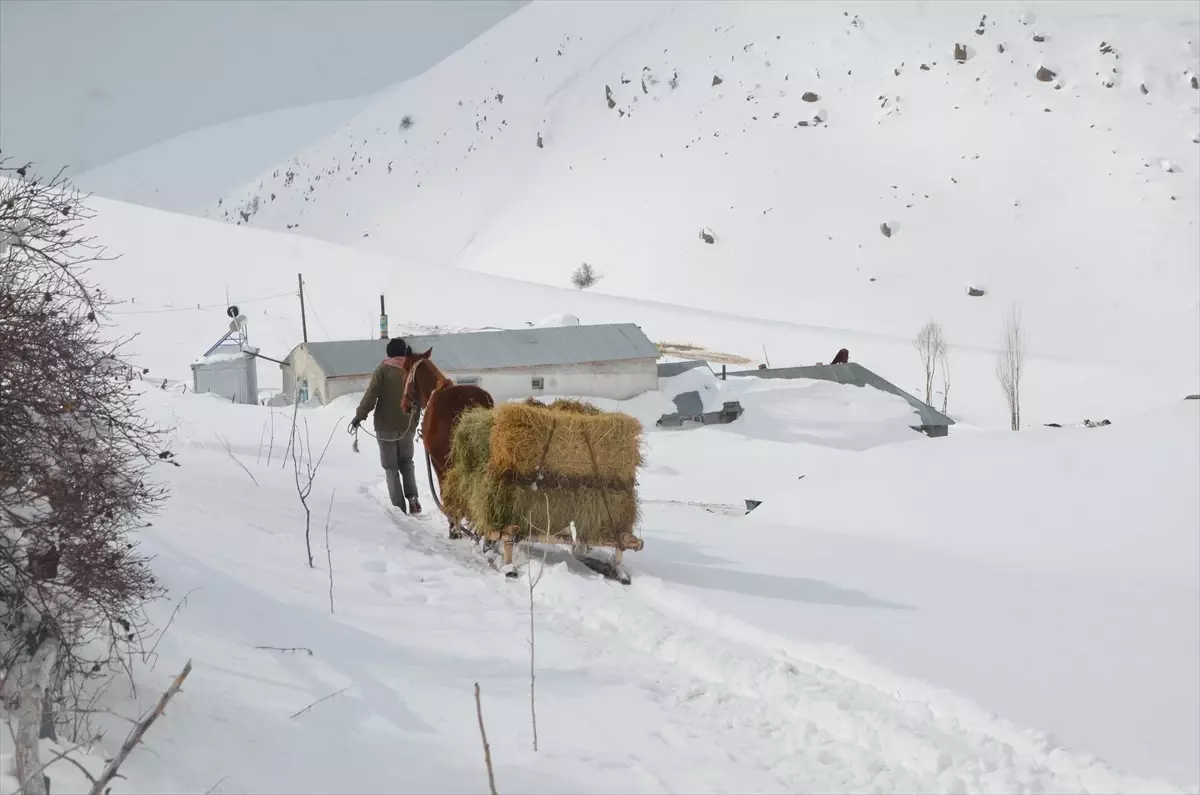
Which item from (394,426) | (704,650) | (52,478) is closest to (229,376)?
(394,426)

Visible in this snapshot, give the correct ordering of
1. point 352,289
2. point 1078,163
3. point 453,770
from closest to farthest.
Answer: point 453,770 < point 352,289 < point 1078,163

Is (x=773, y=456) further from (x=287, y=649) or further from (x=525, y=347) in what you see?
(x=287, y=649)

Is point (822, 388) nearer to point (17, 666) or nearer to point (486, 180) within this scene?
point (17, 666)

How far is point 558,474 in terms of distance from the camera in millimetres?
8562

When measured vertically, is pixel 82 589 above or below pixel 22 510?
below

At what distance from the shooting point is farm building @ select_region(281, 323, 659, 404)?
124 feet

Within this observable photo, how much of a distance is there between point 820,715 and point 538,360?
3388 cm

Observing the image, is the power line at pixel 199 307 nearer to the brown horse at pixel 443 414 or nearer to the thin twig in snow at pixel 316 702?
the brown horse at pixel 443 414

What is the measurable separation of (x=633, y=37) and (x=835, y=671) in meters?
121

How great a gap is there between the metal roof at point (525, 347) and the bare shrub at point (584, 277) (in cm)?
3548

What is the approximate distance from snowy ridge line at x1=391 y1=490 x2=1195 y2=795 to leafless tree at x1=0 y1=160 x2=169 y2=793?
102 inches

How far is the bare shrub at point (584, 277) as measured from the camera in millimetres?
77062

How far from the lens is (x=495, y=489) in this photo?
8570 mm

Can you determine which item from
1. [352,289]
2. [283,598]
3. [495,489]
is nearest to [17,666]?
[283,598]
